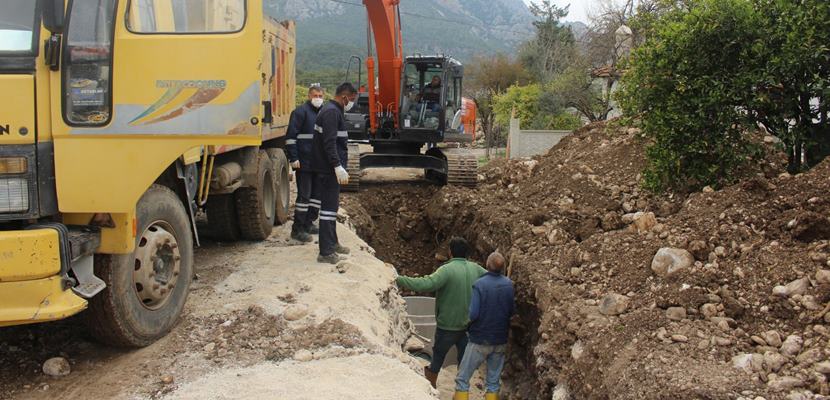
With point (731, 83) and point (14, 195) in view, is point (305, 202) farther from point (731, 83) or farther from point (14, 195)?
point (731, 83)

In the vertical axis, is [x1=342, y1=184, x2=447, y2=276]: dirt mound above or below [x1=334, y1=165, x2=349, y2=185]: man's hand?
below

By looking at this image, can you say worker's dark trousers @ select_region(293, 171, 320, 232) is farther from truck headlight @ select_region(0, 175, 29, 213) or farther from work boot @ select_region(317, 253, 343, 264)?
truck headlight @ select_region(0, 175, 29, 213)

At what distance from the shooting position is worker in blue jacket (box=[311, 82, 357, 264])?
23.1 ft

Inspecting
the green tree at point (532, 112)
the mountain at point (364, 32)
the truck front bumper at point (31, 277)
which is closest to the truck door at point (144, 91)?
the truck front bumper at point (31, 277)

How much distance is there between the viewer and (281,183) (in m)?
9.41

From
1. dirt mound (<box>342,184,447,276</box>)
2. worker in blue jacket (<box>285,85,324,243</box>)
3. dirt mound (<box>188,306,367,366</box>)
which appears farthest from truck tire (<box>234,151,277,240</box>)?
dirt mound (<box>342,184,447,276</box>)

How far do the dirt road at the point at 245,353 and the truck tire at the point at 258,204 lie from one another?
1.52 m

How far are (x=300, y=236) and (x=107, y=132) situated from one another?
4015mm

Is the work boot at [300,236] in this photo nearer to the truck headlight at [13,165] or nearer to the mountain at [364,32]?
the truck headlight at [13,165]

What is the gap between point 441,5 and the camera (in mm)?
127500

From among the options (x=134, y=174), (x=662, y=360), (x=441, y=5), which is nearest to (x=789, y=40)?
(x=662, y=360)

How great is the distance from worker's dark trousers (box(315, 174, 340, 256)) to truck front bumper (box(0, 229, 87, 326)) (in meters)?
3.22

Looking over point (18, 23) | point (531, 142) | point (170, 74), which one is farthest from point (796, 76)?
point (531, 142)

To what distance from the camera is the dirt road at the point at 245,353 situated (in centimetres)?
462
